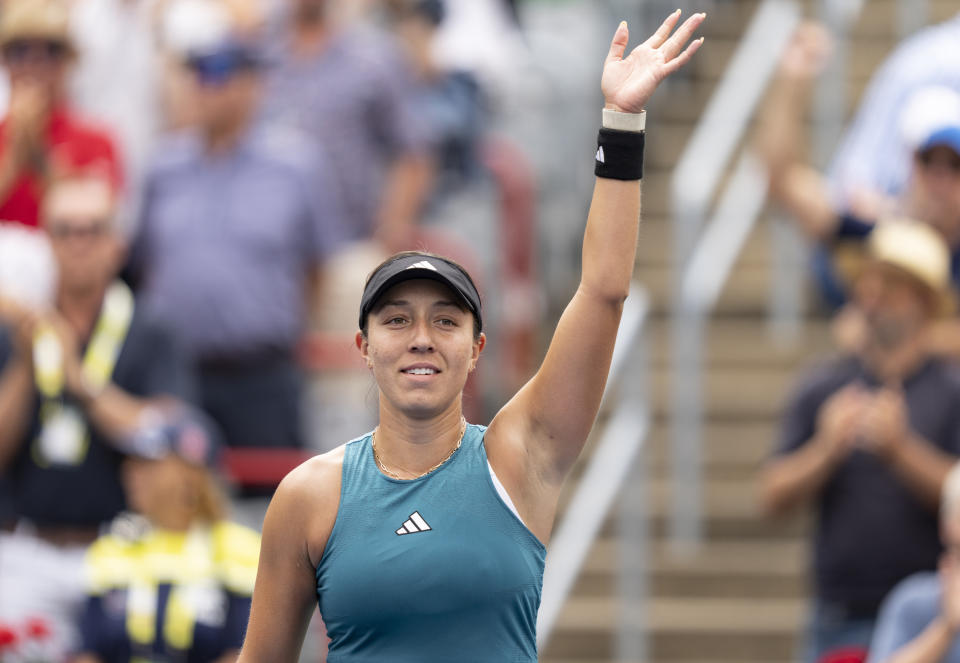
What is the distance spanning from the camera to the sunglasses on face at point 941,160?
6.09 metres

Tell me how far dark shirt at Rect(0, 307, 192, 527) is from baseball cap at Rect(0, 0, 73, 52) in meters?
1.38

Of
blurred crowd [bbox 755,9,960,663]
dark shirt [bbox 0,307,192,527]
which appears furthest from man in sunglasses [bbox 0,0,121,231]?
blurred crowd [bbox 755,9,960,663]

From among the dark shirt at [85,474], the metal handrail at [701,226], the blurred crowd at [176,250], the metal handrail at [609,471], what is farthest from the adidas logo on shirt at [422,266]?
the metal handrail at [701,226]

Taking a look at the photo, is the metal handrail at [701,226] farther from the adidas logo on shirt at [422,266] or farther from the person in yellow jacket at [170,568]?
the adidas logo on shirt at [422,266]

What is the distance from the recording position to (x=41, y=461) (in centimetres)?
617

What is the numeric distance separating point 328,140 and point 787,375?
2497 millimetres

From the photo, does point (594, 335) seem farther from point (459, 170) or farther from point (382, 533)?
point (459, 170)

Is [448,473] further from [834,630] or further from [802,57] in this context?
[802,57]

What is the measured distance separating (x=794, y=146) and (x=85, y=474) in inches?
115

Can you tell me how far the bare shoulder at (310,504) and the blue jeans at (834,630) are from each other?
3.14 metres

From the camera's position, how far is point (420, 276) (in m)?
2.97

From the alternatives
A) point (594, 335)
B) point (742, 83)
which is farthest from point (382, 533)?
point (742, 83)

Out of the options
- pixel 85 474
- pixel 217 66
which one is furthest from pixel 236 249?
pixel 85 474

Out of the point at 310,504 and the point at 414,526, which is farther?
the point at 310,504
